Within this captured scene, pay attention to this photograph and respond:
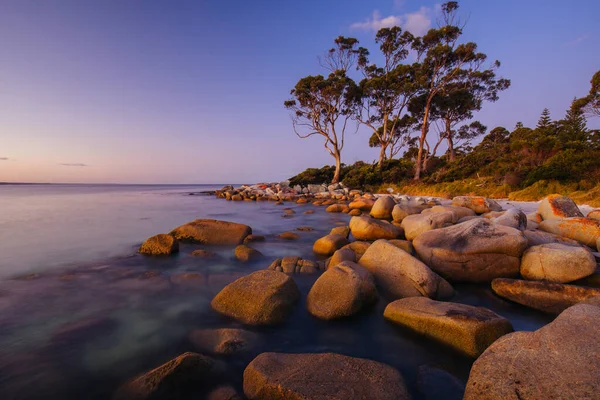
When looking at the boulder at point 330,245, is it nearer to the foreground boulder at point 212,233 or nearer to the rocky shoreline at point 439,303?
the rocky shoreline at point 439,303

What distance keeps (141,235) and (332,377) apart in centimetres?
952

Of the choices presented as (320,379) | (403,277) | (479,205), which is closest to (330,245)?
(403,277)

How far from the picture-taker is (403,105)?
28438mm

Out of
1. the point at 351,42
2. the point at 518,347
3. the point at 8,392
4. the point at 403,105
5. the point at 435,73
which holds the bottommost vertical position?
the point at 8,392

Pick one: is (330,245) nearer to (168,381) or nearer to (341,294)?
(341,294)

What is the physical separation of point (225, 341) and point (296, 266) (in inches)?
101

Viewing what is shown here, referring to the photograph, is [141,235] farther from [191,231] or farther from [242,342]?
[242,342]

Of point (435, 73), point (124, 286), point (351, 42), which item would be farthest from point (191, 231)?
point (351, 42)

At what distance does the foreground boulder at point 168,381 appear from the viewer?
8.16ft

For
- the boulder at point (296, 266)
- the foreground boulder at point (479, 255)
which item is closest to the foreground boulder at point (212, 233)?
the boulder at point (296, 266)

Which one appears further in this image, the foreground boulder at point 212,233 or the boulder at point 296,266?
the foreground boulder at point 212,233

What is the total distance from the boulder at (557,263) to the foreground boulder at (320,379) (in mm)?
3576

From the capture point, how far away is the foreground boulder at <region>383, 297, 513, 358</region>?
2.87 m

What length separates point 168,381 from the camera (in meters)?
2.52
